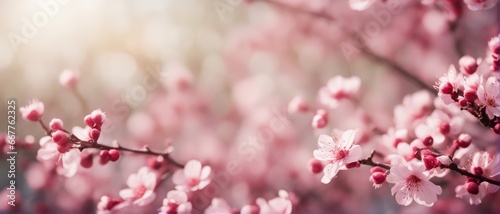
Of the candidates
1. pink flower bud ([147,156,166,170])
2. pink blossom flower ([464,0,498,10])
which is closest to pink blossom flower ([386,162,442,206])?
pink blossom flower ([464,0,498,10])

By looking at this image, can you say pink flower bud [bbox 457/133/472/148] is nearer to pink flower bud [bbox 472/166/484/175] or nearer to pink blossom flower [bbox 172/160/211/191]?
pink flower bud [bbox 472/166/484/175]

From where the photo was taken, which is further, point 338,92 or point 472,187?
point 338,92

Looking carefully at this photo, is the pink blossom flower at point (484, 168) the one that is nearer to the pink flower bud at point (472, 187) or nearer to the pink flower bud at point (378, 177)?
the pink flower bud at point (472, 187)

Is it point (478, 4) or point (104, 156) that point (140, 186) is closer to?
point (104, 156)

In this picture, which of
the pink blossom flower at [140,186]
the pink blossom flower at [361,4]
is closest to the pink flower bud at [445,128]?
the pink blossom flower at [361,4]

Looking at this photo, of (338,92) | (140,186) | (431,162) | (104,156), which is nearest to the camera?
(431,162)

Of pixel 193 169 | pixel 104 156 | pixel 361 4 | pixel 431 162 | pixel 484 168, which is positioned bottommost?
pixel 484 168

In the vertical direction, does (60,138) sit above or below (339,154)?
above

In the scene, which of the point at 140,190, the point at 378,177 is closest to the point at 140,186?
the point at 140,190
